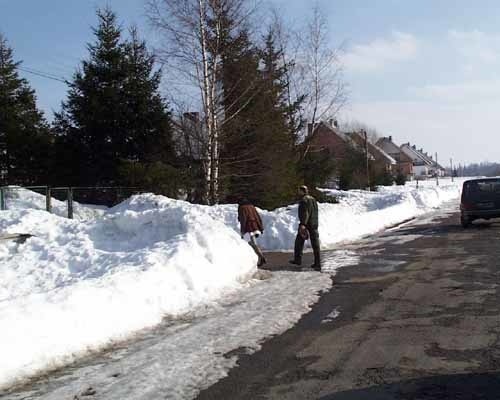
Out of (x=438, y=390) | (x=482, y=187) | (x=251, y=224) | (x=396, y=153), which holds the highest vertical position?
(x=396, y=153)

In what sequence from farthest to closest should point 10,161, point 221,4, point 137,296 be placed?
1. point 10,161
2. point 221,4
3. point 137,296

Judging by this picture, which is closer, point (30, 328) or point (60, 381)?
point (60, 381)

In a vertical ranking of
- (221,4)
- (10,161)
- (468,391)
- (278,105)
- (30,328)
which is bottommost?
(468,391)

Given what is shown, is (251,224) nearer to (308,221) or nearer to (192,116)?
(308,221)

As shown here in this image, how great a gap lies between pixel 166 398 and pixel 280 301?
4325mm

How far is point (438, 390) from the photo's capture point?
16.7 feet

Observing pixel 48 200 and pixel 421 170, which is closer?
pixel 48 200

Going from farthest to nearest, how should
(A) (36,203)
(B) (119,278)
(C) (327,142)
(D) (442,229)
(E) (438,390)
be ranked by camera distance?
1. (C) (327,142)
2. (D) (442,229)
3. (A) (36,203)
4. (B) (119,278)
5. (E) (438,390)

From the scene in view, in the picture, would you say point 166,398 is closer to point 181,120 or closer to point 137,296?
point 137,296

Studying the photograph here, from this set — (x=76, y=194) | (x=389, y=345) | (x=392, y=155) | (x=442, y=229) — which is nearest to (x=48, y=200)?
(x=76, y=194)

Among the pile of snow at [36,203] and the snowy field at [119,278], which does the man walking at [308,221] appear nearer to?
the snowy field at [119,278]

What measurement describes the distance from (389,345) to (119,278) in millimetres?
4075

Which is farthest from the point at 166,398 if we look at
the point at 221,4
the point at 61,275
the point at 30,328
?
the point at 221,4

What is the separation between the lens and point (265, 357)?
249 inches
